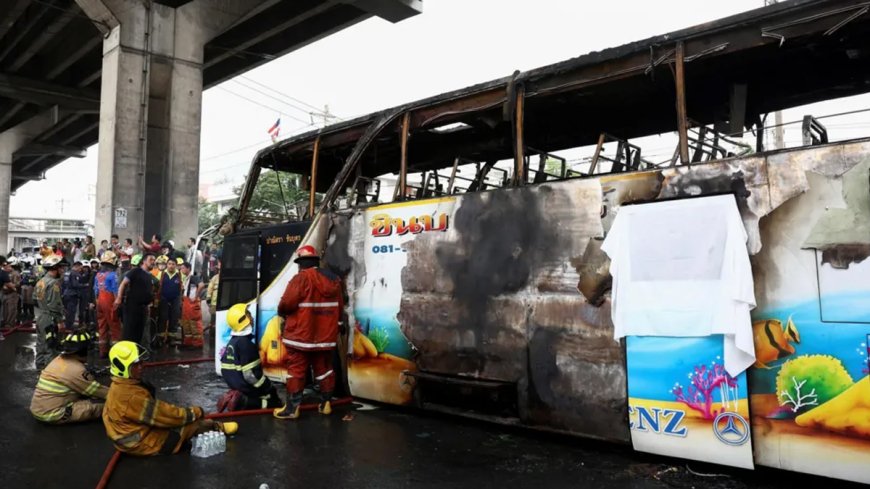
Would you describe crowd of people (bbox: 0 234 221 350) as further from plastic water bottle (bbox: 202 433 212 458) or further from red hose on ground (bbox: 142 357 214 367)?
plastic water bottle (bbox: 202 433 212 458)

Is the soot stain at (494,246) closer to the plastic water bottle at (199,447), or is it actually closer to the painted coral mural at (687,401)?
the painted coral mural at (687,401)

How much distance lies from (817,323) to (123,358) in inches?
195

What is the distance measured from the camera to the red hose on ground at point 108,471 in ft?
12.6

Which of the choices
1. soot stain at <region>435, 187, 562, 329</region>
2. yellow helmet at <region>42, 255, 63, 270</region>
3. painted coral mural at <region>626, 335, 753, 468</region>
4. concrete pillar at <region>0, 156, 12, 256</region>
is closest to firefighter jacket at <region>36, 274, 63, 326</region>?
yellow helmet at <region>42, 255, 63, 270</region>

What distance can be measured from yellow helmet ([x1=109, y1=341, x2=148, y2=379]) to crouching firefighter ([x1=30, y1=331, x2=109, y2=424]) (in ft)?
4.33

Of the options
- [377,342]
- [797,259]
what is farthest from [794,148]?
[377,342]

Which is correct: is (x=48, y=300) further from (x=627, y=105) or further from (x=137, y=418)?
(x=627, y=105)

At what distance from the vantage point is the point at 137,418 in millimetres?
4410

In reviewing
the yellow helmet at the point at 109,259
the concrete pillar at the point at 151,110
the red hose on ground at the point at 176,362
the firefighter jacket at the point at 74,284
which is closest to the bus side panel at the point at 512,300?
the red hose on ground at the point at 176,362

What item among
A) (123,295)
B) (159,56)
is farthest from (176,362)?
(159,56)

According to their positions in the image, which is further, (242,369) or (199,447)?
(242,369)

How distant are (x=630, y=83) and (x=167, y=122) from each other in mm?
16813

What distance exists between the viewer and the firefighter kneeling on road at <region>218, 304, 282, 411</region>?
5754 millimetres

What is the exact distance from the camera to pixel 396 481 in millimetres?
4016
